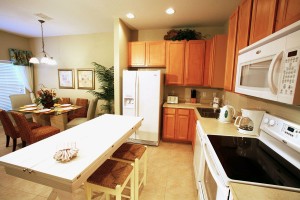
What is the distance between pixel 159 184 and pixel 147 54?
2729mm

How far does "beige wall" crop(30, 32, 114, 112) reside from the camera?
4.28 meters

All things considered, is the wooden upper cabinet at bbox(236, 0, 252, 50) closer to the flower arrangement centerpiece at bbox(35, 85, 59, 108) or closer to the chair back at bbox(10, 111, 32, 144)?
the chair back at bbox(10, 111, 32, 144)

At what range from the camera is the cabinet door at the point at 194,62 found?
126 inches

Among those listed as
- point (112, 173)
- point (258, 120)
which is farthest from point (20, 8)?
point (258, 120)

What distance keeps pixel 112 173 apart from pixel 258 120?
158cm

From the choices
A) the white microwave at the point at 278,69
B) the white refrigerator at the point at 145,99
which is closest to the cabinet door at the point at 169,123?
the white refrigerator at the point at 145,99

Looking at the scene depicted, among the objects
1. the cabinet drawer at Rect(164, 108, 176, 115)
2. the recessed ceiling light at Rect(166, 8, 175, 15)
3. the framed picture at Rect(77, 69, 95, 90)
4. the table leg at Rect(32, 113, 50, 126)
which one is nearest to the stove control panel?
the cabinet drawer at Rect(164, 108, 176, 115)

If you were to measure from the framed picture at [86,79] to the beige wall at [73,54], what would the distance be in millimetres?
128

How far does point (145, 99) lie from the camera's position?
315cm

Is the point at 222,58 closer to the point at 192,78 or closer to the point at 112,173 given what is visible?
the point at 192,78

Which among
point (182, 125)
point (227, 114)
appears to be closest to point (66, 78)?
point (182, 125)

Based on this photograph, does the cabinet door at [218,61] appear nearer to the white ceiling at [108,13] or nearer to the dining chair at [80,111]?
the white ceiling at [108,13]

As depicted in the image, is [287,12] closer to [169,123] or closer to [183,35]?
[183,35]

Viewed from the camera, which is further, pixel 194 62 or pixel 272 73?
pixel 194 62
